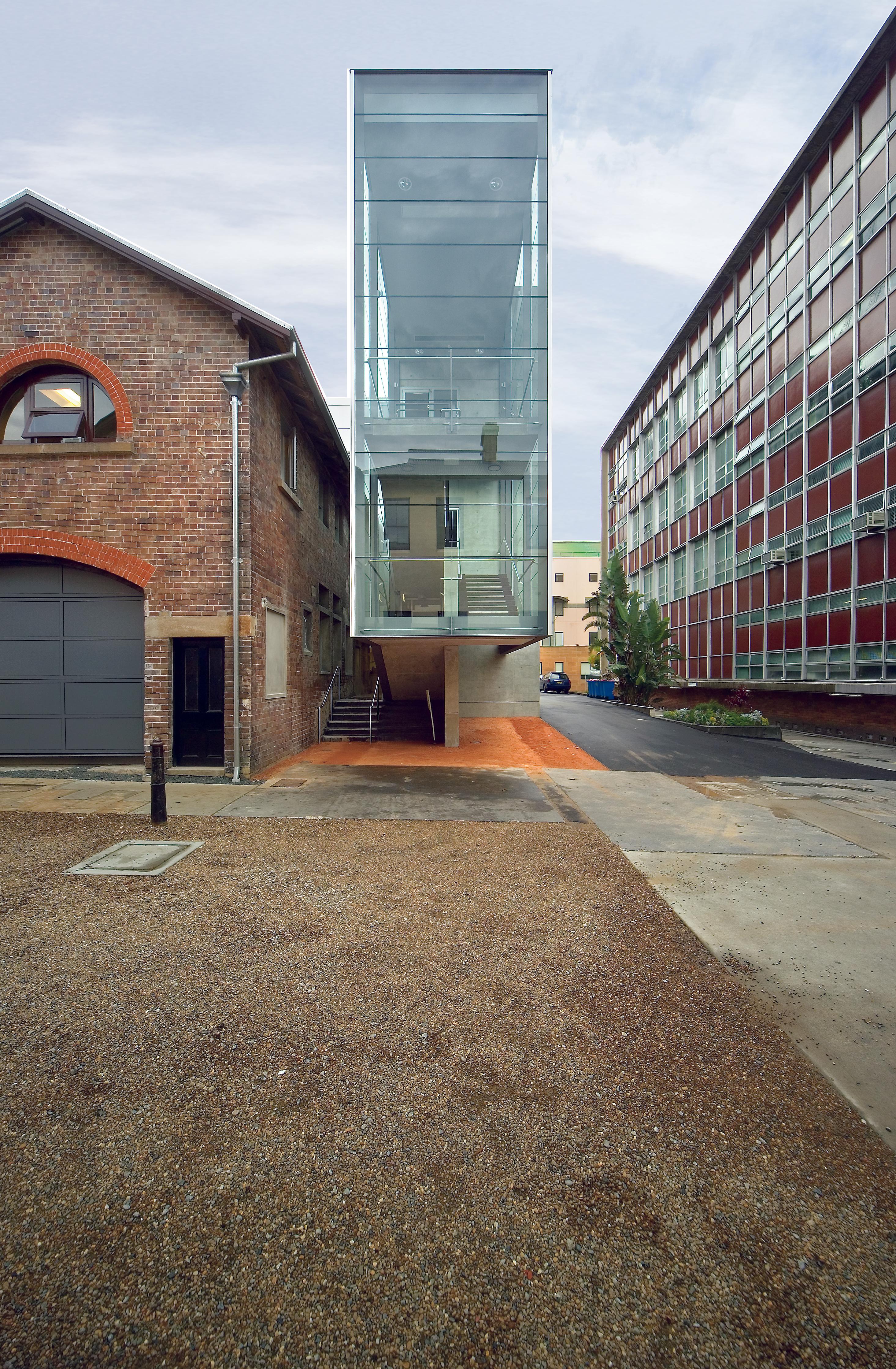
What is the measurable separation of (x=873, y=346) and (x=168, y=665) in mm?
20542

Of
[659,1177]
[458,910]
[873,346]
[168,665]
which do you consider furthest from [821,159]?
[659,1177]

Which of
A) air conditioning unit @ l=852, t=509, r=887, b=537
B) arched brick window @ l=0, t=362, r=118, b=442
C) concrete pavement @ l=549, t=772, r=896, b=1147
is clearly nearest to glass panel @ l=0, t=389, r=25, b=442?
arched brick window @ l=0, t=362, r=118, b=442

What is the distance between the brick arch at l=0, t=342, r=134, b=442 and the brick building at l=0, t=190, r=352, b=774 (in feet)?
0.07

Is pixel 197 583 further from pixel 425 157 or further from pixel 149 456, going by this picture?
pixel 425 157

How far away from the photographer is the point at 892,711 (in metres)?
17.0

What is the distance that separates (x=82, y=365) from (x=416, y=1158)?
38.6 ft

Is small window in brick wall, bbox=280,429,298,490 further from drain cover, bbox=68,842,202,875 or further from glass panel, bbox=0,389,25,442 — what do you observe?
drain cover, bbox=68,842,202,875

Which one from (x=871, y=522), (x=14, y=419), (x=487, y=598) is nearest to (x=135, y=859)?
(x=487, y=598)

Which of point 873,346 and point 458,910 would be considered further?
point 873,346

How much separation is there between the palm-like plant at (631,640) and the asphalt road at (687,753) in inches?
211

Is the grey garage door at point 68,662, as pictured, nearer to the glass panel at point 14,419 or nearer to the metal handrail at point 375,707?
the glass panel at point 14,419

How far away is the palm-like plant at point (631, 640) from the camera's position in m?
27.0

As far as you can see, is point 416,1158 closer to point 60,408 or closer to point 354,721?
point 60,408

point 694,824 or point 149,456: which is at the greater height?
point 149,456
